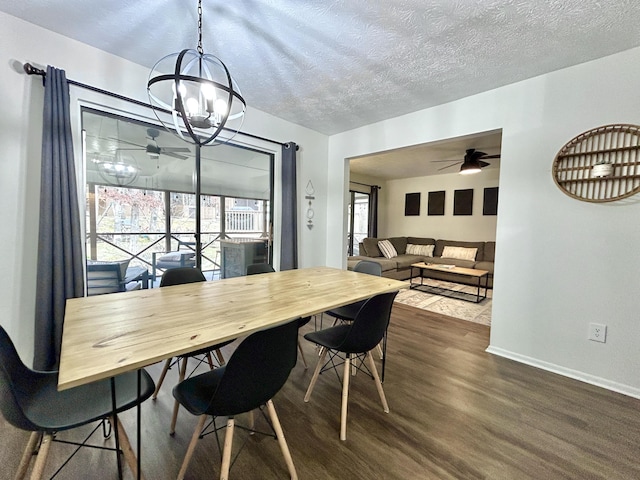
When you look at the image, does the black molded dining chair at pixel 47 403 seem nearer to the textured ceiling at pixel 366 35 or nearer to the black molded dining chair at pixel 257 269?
the black molded dining chair at pixel 257 269

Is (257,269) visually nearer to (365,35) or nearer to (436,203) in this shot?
(365,35)

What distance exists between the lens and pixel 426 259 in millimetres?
6363

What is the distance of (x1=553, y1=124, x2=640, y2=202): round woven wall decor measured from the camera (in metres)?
2.05

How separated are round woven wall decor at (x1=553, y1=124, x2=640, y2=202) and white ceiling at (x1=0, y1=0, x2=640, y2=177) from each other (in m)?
0.62

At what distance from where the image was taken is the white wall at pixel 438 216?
6145mm

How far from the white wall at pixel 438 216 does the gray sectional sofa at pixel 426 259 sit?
1.21ft

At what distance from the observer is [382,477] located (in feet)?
4.38

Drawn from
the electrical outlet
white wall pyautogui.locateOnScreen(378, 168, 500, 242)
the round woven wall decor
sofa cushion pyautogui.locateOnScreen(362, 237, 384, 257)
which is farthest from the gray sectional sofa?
the round woven wall decor

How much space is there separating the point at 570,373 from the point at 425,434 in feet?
5.42

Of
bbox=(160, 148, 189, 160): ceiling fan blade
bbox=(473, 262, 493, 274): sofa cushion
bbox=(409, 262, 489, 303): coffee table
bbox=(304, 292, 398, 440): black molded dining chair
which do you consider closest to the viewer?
bbox=(304, 292, 398, 440): black molded dining chair

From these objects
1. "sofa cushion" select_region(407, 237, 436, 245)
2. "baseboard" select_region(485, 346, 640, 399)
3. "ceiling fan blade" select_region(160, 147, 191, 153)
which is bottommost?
"baseboard" select_region(485, 346, 640, 399)

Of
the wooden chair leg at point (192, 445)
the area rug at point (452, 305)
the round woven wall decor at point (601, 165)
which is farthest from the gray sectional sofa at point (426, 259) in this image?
the wooden chair leg at point (192, 445)

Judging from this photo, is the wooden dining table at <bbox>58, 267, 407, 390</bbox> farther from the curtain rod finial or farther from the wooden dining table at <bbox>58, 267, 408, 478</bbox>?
the curtain rod finial

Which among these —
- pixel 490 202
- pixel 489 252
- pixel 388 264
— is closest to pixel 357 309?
pixel 388 264
